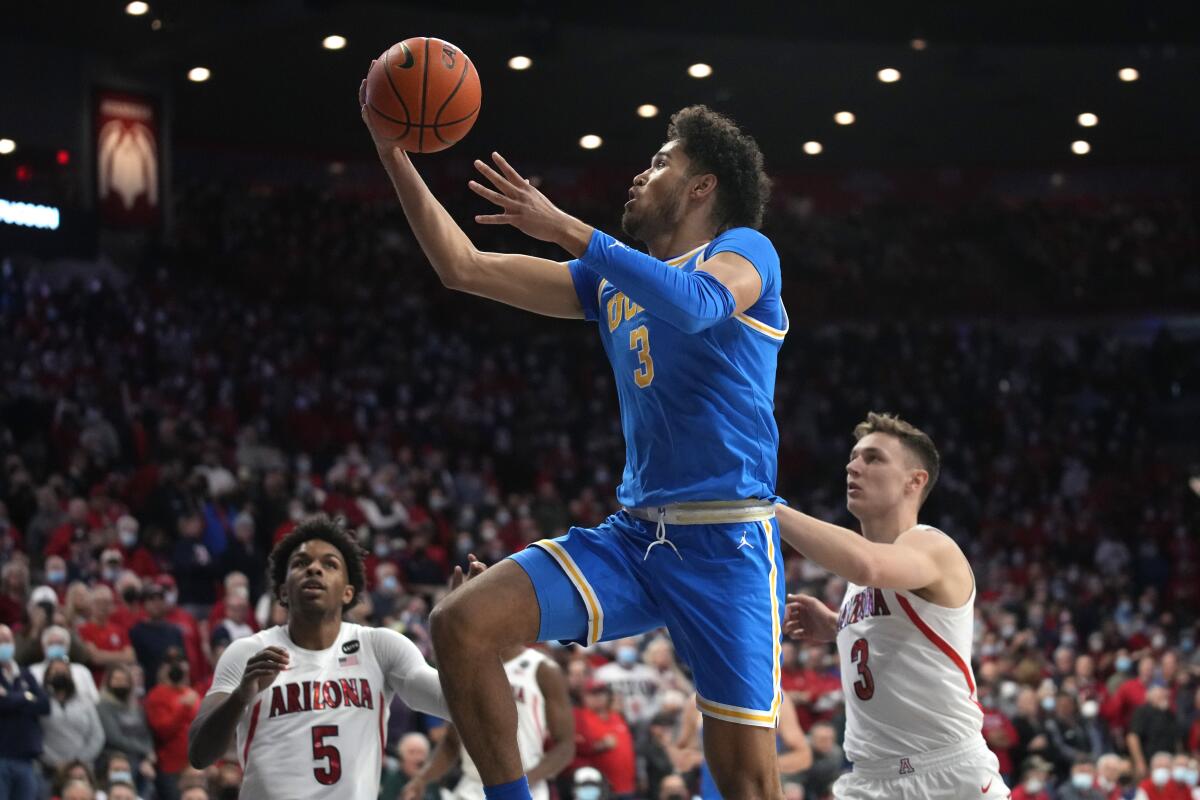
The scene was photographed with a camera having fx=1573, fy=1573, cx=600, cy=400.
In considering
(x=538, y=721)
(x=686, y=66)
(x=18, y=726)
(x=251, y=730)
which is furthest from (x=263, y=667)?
(x=686, y=66)

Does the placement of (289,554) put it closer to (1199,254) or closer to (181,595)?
(181,595)

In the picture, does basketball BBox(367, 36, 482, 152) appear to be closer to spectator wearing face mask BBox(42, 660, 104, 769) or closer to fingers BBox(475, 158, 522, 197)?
fingers BBox(475, 158, 522, 197)

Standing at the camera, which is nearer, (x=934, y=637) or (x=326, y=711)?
(x=934, y=637)

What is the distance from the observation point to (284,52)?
22328 mm

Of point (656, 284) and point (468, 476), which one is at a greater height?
point (468, 476)

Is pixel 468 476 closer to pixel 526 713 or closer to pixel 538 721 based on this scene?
pixel 538 721

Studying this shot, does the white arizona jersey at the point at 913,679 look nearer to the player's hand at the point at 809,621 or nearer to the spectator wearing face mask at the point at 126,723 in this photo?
the player's hand at the point at 809,621

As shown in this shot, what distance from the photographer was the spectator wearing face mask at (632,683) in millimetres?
12156

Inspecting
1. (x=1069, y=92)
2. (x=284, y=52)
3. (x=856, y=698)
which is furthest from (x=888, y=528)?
(x=1069, y=92)

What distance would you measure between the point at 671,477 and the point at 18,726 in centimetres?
641

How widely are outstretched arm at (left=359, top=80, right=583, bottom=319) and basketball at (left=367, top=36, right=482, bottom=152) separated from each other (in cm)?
5

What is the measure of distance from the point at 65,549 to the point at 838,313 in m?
17.3

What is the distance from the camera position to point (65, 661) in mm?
9953

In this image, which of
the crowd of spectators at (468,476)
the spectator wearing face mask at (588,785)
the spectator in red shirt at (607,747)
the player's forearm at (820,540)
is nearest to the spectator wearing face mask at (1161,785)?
the crowd of spectators at (468,476)
